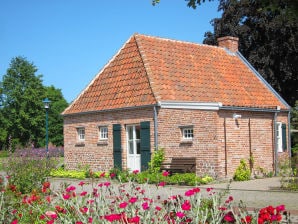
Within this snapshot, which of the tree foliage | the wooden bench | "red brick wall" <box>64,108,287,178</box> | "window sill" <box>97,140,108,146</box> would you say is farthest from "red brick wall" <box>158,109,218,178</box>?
the tree foliage

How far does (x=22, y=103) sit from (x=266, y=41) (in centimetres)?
3372

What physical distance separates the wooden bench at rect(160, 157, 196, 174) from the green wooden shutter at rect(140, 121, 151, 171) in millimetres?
892

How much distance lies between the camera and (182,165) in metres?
18.2

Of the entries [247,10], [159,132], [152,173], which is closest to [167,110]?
[159,132]

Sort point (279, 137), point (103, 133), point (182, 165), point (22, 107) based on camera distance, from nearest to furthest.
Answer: point (182, 165)
point (103, 133)
point (279, 137)
point (22, 107)

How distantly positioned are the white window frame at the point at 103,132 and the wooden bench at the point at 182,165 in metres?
3.77

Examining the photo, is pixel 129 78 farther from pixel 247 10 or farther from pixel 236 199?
pixel 247 10

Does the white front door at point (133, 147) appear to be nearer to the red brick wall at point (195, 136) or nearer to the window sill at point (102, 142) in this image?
the window sill at point (102, 142)

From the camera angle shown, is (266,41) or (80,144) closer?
(80,144)

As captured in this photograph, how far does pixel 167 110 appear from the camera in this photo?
19000 mm

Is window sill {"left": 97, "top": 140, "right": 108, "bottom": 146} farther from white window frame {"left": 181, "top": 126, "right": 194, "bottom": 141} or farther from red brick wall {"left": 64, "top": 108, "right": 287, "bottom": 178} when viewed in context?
white window frame {"left": 181, "top": 126, "right": 194, "bottom": 141}

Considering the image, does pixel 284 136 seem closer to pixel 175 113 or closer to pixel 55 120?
pixel 175 113

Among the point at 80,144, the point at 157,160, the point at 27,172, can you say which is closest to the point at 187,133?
the point at 157,160

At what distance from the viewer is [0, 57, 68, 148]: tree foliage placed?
55688 mm
